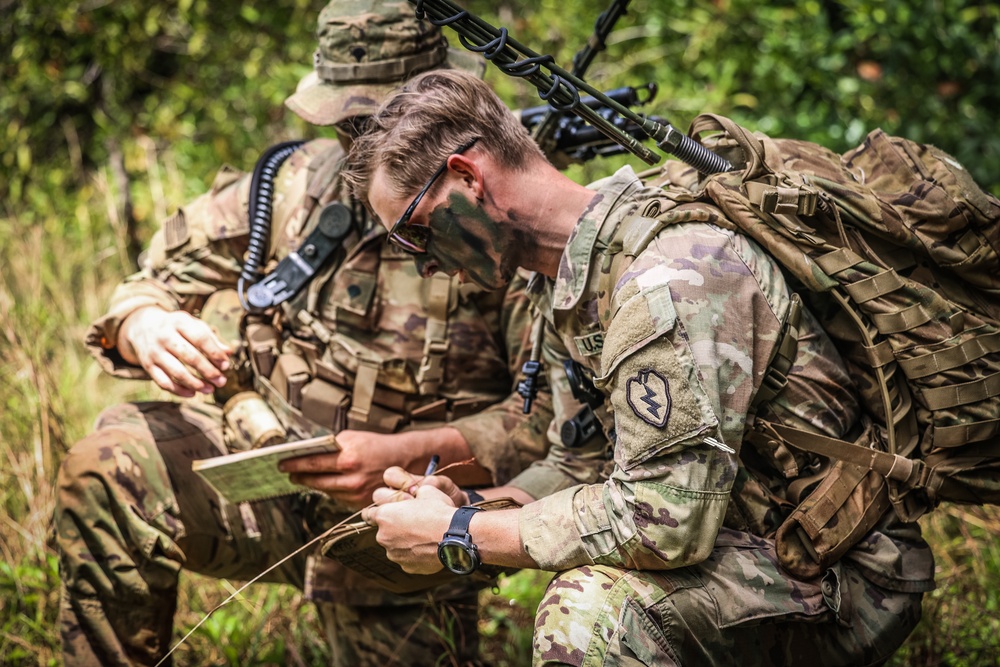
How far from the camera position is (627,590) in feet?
7.63

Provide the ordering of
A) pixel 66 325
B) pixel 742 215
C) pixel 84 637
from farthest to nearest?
pixel 66 325, pixel 84 637, pixel 742 215

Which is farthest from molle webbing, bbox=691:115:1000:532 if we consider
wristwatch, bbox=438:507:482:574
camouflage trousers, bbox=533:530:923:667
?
wristwatch, bbox=438:507:482:574

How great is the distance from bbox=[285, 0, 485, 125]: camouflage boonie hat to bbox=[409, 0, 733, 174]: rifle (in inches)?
29.3

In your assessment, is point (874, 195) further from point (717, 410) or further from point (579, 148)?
point (579, 148)

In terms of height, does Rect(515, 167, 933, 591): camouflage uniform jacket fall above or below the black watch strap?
above

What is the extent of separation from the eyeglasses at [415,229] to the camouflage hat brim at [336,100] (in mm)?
658

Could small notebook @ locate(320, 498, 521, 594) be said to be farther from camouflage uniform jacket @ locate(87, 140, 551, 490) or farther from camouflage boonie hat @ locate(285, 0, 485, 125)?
camouflage boonie hat @ locate(285, 0, 485, 125)

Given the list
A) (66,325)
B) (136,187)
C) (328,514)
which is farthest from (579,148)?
(136,187)

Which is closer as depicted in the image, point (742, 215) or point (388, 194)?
point (742, 215)

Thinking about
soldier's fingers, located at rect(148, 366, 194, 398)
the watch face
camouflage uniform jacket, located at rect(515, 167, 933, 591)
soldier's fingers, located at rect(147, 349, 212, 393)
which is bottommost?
soldier's fingers, located at rect(148, 366, 194, 398)

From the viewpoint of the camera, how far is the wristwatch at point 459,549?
2439 mm

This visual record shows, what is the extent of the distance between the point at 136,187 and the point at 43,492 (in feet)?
15.0

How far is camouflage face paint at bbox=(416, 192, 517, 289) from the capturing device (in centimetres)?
262

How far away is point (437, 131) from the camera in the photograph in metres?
2.62
